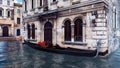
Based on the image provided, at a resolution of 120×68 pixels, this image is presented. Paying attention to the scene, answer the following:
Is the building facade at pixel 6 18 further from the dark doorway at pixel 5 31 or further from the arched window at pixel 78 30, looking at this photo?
the arched window at pixel 78 30

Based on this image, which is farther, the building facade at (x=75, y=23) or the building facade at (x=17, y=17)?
the building facade at (x=17, y=17)

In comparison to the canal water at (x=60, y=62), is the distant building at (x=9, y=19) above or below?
above

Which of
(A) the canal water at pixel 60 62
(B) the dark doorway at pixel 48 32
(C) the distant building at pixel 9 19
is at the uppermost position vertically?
(C) the distant building at pixel 9 19

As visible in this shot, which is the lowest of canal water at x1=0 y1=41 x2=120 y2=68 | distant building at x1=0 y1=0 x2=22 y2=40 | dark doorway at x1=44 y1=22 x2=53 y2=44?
canal water at x1=0 y1=41 x2=120 y2=68

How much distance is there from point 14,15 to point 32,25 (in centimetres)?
1760

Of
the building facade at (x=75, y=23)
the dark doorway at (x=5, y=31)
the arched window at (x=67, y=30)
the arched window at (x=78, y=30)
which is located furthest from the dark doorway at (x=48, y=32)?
the dark doorway at (x=5, y=31)

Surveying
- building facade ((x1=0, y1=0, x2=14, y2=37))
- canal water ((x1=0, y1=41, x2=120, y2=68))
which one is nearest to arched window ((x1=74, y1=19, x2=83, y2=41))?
canal water ((x1=0, y1=41, x2=120, y2=68))

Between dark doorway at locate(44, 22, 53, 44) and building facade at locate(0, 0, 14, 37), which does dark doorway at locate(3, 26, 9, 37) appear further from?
dark doorway at locate(44, 22, 53, 44)

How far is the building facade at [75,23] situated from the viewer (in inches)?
450

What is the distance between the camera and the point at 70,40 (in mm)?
13781

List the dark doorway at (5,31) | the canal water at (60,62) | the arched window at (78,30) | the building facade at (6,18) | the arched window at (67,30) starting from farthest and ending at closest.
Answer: the dark doorway at (5,31)
the building facade at (6,18)
the arched window at (67,30)
the arched window at (78,30)
the canal water at (60,62)

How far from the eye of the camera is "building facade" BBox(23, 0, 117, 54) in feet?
37.5

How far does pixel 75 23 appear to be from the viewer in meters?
13.2

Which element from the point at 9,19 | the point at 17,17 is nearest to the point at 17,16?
the point at 17,17
